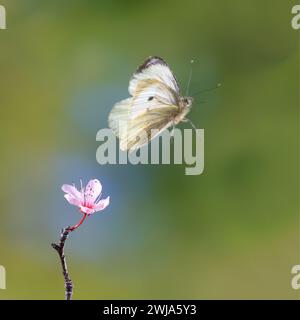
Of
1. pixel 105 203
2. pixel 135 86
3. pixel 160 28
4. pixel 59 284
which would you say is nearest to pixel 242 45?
pixel 160 28

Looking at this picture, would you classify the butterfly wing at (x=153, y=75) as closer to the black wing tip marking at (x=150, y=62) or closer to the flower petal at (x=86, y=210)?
the black wing tip marking at (x=150, y=62)

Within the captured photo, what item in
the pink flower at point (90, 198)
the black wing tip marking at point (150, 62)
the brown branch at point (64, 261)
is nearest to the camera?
the brown branch at point (64, 261)

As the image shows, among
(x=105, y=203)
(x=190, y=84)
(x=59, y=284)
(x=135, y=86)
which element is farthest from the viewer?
(x=190, y=84)

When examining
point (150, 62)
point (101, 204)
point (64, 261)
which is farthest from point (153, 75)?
point (64, 261)

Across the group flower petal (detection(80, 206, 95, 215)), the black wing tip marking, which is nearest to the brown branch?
flower petal (detection(80, 206, 95, 215))

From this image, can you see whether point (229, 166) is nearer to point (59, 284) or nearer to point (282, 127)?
point (282, 127)

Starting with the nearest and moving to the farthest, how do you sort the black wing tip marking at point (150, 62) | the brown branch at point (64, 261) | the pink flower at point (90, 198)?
1. the brown branch at point (64, 261)
2. the pink flower at point (90, 198)
3. the black wing tip marking at point (150, 62)

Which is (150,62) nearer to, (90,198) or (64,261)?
(90,198)

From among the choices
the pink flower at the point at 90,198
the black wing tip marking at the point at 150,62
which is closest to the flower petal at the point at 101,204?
the pink flower at the point at 90,198
